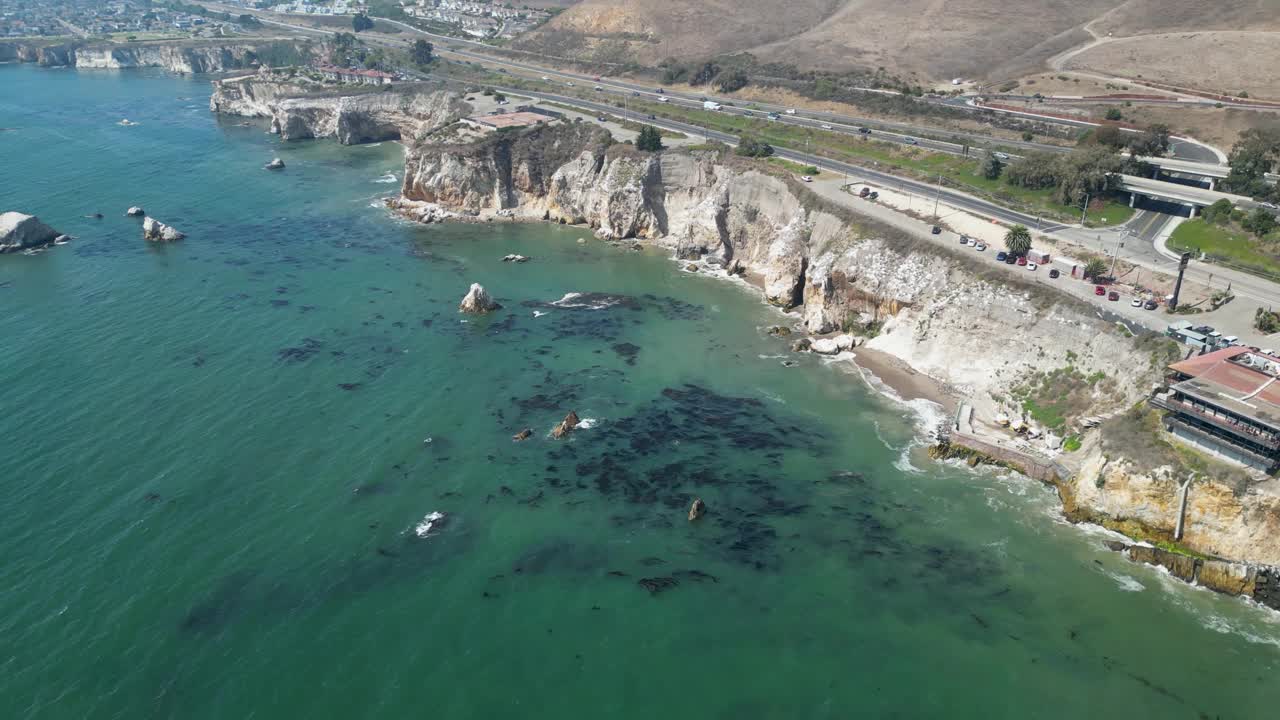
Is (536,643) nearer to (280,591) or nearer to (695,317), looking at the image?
(280,591)

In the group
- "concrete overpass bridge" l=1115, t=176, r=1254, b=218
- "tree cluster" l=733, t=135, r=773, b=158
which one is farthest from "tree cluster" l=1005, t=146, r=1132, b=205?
"tree cluster" l=733, t=135, r=773, b=158

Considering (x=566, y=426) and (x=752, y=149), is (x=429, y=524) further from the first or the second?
(x=752, y=149)

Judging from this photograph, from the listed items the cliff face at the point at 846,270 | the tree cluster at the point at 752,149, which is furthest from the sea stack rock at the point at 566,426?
the tree cluster at the point at 752,149

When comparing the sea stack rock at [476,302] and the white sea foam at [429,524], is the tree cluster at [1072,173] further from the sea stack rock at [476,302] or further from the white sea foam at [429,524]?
the white sea foam at [429,524]

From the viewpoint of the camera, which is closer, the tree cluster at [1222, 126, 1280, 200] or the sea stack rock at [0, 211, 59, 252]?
the tree cluster at [1222, 126, 1280, 200]

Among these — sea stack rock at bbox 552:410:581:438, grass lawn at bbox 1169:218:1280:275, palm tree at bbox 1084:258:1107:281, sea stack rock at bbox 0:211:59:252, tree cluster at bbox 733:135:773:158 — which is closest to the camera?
sea stack rock at bbox 552:410:581:438

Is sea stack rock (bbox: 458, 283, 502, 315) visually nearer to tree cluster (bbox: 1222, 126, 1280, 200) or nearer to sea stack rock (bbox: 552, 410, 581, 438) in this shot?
sea stack rock (bbox: 552, 410, 581, 438)
